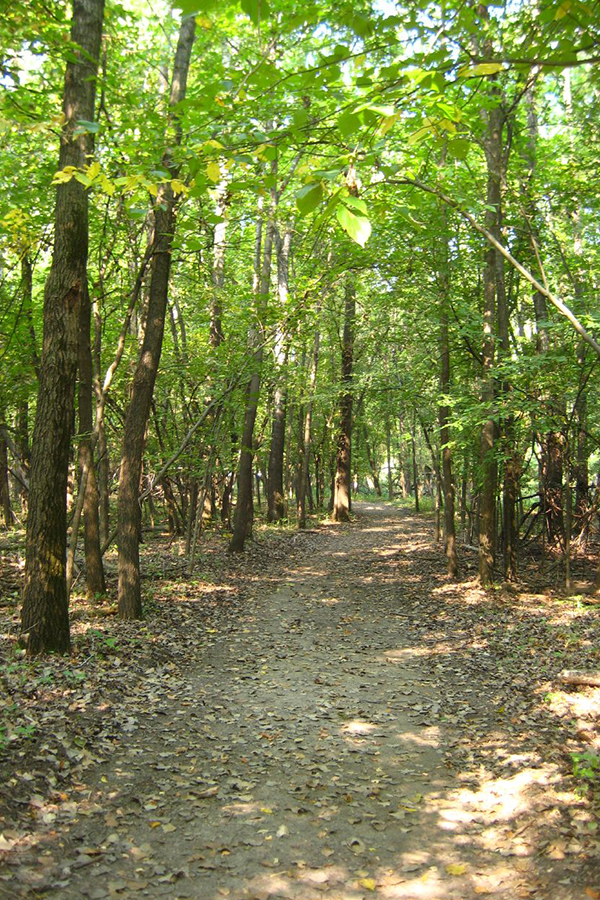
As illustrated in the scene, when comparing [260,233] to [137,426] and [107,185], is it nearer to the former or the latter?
[137,426]

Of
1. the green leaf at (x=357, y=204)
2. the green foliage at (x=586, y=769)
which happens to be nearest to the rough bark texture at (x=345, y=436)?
the green foliage at (x=586, y=769)

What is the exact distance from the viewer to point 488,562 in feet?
36.9

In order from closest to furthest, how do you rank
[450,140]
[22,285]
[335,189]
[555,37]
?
[335,189]
[450,140]
[555,37]
[22,285]

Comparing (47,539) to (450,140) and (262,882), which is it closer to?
(262,882)

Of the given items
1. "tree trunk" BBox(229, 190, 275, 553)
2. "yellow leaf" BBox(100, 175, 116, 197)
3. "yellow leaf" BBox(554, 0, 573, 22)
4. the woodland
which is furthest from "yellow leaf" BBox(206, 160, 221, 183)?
"tree trunk" BBox(229, 190, 275, 553)

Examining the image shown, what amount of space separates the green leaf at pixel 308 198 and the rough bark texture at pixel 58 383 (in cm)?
464

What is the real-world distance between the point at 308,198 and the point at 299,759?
4.48 m

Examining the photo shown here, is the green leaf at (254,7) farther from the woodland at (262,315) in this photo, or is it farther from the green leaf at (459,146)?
the green leaf at (459,146)

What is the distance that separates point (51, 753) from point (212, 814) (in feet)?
4.23

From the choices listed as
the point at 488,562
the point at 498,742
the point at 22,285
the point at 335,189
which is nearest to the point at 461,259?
the point at 488,562

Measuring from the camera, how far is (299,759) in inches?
203

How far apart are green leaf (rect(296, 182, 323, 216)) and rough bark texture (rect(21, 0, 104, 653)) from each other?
4640 mm

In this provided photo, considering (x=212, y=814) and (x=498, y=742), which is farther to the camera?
(x=498, y=742)

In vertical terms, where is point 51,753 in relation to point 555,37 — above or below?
below
